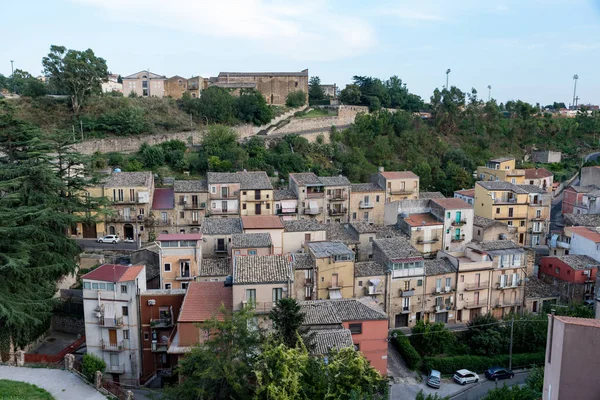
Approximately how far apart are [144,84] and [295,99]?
20.6 m

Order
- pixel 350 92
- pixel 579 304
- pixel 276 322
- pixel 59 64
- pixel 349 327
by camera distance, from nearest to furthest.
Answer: pixel 276 322, pixel 349 327, pixel 579 304, pixel 59 64, pixel 350 92

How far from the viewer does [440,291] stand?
100 ft

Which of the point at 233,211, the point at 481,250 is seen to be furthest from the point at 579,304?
the point at 233,211

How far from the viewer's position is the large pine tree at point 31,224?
2431cm

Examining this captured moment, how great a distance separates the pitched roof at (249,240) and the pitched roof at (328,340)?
8703 mm

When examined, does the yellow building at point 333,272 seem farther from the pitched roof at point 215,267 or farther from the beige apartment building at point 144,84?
the beige apartment building at point 144,84

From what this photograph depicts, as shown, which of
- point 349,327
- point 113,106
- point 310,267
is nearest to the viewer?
point 349,327

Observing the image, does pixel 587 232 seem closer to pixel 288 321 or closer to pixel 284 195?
pixel 284 195

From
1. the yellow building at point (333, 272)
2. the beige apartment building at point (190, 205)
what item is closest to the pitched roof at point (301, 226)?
the yellow building at point (333, 272)

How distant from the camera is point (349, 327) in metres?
23.1

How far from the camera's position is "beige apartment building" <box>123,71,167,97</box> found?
6788 centimetres

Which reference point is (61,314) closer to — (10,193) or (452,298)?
(10,193)

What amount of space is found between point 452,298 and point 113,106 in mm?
41294

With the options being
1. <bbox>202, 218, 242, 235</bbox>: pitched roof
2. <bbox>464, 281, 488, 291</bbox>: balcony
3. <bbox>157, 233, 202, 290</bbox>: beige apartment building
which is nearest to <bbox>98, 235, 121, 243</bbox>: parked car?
<bbox>202, 218, 242, 235</bbox>: pitched roof
